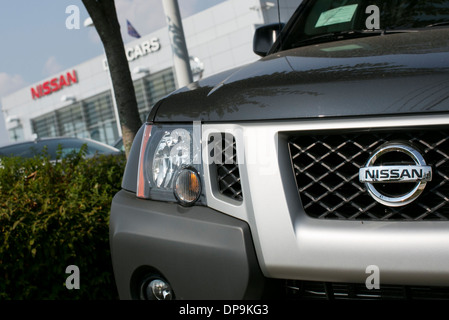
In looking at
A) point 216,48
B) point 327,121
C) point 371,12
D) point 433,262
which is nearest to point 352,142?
point 327,121

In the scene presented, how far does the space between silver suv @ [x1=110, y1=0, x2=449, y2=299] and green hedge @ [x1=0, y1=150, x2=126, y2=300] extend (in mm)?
1292

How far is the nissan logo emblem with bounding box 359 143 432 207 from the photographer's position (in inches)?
65.7

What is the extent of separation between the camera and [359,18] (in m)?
3.09

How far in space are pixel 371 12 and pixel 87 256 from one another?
6.77 feet

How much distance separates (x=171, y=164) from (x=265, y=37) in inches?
71.1

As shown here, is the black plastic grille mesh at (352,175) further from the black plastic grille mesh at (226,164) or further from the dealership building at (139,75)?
the dealership building at (139,75)

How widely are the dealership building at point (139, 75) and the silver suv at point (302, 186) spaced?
1687 cm

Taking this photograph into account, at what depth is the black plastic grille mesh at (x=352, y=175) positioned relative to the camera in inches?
66.4

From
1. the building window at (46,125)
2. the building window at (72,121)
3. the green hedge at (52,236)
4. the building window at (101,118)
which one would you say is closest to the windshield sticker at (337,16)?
the green hedge at (52,236)

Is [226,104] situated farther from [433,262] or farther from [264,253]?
[433,262]

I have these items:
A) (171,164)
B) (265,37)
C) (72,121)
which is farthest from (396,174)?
(72,121)

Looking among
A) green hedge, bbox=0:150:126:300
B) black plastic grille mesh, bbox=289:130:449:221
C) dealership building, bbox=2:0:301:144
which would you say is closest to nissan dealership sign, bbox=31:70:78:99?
dealership building, bbox=2:0:301:144

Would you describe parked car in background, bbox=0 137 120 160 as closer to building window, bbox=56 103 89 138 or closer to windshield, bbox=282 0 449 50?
windshield, bbox=282 0 449 50

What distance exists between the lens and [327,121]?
1762 millimetres
